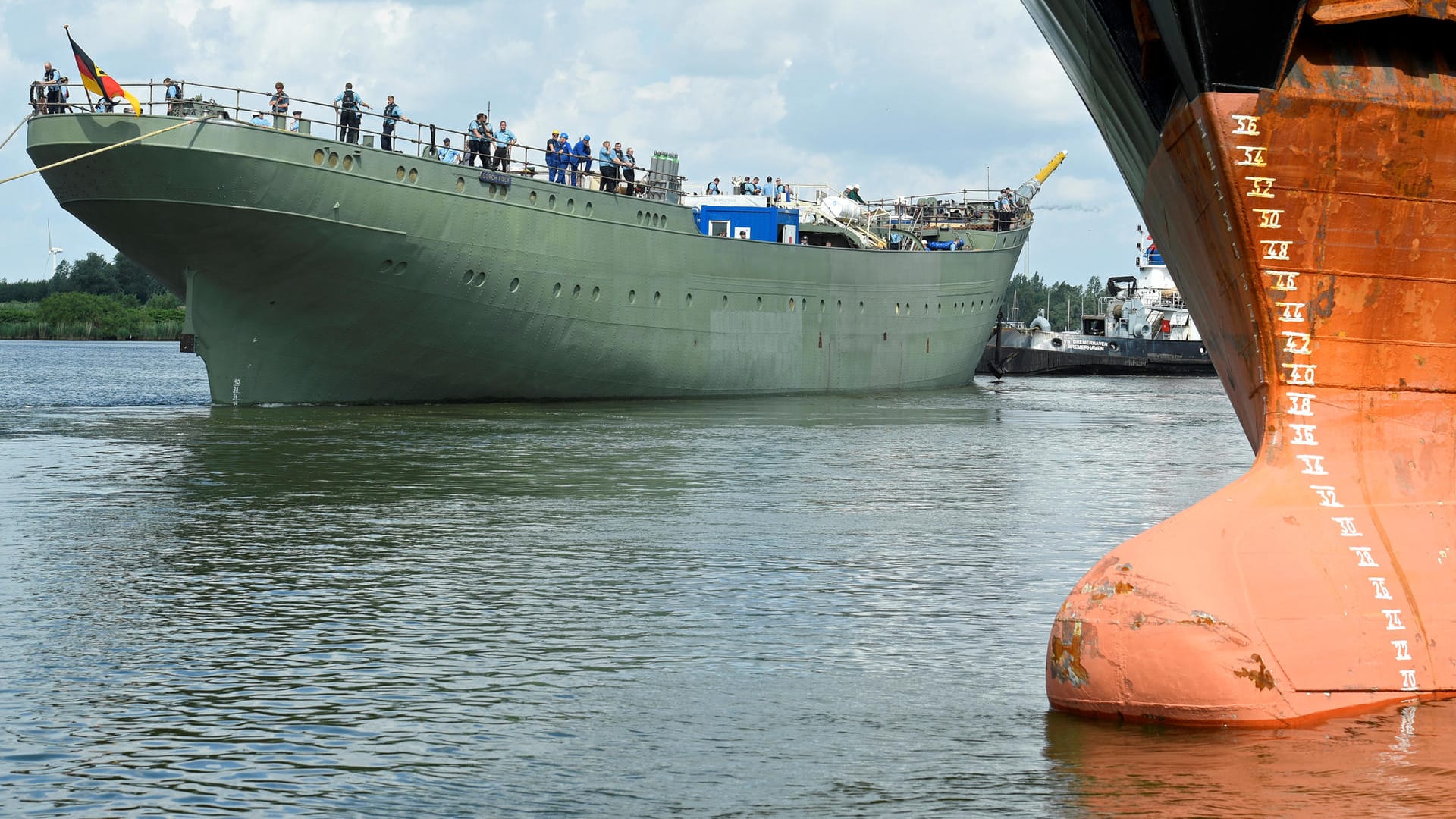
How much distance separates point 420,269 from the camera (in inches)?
1112

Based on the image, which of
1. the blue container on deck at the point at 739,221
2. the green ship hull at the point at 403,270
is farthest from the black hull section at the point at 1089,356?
the green ship hull at the point at 403,270

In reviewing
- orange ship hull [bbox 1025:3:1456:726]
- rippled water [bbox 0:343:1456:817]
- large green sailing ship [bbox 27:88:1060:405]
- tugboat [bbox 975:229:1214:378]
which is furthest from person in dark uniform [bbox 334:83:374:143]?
tugboat [bbox 975:229:1214:378]

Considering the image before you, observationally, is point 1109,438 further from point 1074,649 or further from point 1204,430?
point 1074,649

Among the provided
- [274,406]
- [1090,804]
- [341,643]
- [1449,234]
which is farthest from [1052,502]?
[274,406]

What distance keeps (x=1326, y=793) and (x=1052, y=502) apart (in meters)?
9.26

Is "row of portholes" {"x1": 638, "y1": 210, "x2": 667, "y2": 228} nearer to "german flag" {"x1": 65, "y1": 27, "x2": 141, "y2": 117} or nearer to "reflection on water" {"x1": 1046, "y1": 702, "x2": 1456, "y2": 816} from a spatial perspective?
"german flag" {"x1": 65, "y1": 27, "x2": 141, "y2": 117}

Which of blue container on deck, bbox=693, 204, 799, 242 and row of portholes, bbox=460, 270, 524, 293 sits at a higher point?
blue container on deck, bbox=693, 204, 799, 242

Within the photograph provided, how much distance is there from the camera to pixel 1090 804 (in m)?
5.43

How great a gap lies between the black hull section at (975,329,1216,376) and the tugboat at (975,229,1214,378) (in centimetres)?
3

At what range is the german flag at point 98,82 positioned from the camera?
24.9 metres

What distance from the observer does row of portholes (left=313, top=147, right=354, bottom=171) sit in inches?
1056

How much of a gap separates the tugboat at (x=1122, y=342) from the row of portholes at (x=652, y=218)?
26144 mm

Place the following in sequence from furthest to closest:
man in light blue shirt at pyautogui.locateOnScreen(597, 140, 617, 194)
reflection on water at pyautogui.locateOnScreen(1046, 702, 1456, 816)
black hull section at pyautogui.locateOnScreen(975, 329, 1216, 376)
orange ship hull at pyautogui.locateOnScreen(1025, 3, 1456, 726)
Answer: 1. black hull section at pyautogui.locateOnScreen(975, 329, 1216, 376)
2. man in light blue shirt at pyautogui.locateOnScreen(597, 140, 617, 194)
3. orange ship hull at pyautogui.locateOnScreen(1025, 3, 1456, 726)
4. reflection on water at pyautogui.locateOnScreen(1046, 702, 1456, 816)

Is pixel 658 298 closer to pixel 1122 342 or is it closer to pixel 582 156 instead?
pixel 582 156
